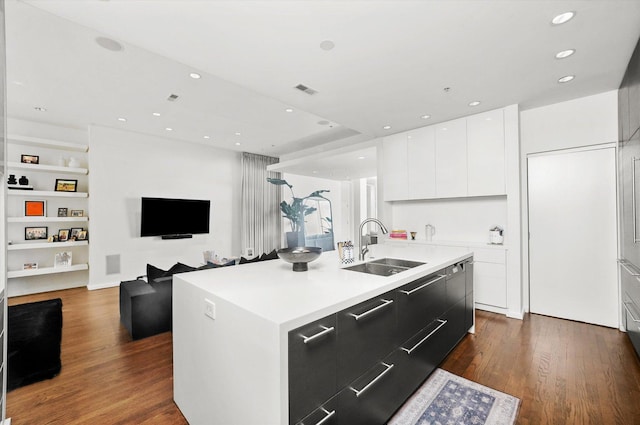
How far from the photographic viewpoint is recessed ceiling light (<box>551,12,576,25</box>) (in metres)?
1.94

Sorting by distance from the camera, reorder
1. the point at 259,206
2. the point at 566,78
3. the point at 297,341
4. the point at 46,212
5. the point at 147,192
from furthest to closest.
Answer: the point at 259,206 < the point at 147,192 < the point at 46,212 < the point at 566,78 < the point at 297,341

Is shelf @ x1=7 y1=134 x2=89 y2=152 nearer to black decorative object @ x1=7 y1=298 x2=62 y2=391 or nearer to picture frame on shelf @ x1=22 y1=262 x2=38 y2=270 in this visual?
picture frame on shelf @ x1=22 y1=262 x2=38 y2=270

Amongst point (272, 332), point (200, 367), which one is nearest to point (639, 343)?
point (272, 332)

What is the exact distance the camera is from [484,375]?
2.20 m

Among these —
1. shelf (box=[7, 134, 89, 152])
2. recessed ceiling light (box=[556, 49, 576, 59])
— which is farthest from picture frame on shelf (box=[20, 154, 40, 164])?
recessed ceiling light (box=[556, 49, 576, 59])

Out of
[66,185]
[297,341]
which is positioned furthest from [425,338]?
[66,185]

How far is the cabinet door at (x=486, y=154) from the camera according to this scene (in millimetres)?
3613

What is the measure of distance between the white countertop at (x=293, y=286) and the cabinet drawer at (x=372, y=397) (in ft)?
1.36

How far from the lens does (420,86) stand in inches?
120

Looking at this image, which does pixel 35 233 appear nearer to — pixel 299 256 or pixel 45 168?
pixel 45 168

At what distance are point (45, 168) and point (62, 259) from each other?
1.59 meters

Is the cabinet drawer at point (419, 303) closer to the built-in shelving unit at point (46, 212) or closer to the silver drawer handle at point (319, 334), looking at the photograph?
the silver drawer handle at point (319, 334)

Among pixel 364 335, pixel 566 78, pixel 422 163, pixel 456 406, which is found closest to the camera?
pixel 364 335

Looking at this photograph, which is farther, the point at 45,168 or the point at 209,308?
the point at 45,168
